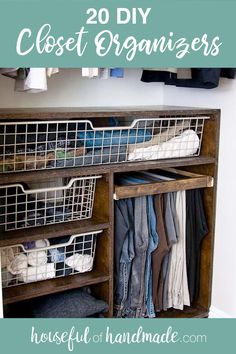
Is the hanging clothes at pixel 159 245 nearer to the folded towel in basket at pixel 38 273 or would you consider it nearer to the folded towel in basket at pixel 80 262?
the folded towel in basket at pixel 80 262

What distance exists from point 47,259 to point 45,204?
0.69 ft

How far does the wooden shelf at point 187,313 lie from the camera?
6.45 feet

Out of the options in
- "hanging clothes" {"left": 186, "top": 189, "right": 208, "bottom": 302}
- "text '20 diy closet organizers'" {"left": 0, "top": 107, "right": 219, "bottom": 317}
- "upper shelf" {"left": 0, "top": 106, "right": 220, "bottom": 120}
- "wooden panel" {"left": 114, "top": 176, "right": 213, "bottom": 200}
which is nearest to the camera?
"upper shelf" {"left": 0, "top": 106, "right": 220, "bottom": 120}

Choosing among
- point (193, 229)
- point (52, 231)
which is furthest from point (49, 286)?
point (193, 229)

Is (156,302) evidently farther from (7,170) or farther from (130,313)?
(7,170)

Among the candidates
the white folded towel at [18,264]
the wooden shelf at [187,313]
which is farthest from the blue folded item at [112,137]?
the wooden shelf at [187,313]

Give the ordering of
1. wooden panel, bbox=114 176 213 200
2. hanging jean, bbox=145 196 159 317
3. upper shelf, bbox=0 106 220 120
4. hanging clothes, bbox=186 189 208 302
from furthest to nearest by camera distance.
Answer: hanging clothes, bbox=186 189 208 302 → hanging jean, bbox=145 196 159 317 → wooden panel, bbox=114 176 213 200 → upper shelf, bbox=0 106 220 120

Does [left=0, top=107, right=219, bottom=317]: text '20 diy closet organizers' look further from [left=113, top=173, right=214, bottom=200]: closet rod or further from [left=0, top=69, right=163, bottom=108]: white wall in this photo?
[left=0, top=69, right=163, bottom=108]: white wall

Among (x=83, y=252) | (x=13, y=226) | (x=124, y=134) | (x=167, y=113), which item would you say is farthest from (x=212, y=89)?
(x=13, y=226)

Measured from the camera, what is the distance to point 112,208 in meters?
1.68

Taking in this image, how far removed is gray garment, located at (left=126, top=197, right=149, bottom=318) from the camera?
177 cm

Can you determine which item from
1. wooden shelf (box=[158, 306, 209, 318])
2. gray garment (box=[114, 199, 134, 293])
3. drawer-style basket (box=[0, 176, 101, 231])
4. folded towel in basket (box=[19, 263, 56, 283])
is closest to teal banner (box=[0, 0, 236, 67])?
drawer-style basket (box=[0, 176, 101, 231])

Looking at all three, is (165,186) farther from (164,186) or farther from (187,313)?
(187,313)

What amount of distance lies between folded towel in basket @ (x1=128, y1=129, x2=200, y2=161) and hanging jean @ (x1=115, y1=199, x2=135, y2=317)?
192mm
